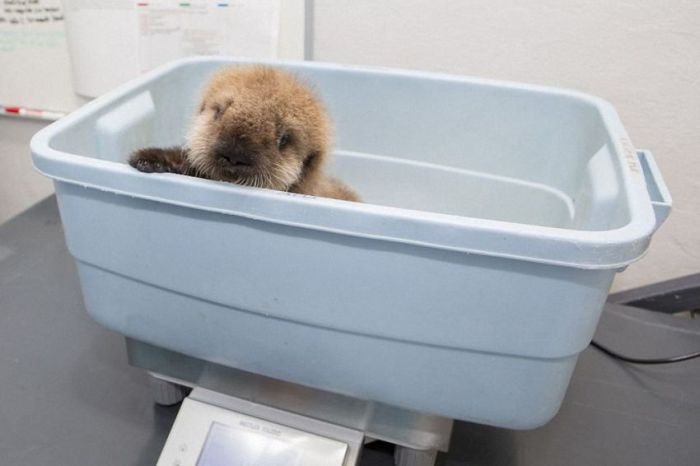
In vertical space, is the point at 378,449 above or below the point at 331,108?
below

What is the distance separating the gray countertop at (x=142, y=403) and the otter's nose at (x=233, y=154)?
1.16 feet

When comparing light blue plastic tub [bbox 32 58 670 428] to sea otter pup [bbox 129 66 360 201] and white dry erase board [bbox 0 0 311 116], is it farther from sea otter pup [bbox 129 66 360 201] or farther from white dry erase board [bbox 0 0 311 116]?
white dry erase board [bbox 0 0 311 116]

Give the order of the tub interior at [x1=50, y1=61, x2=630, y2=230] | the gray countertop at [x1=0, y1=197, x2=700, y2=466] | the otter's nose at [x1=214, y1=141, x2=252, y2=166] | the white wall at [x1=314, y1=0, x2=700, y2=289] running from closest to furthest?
the otter's nose at [x1=214, y1=141, x2=252, y2=166], the gray countertop at [x1=0, y1=197, x2=700, y2=466], the tub interior at [x1=50, y1=61, x2=630, y2=230], the white wall at [x1=314, y1=0, x2=700, y2=289]

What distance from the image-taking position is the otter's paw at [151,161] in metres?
0.49

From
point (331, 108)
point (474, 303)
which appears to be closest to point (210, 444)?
point (474, 303)

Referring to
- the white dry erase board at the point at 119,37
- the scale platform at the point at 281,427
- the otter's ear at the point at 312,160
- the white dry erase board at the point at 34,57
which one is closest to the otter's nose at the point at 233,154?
the otter's ear at the point at 312,160

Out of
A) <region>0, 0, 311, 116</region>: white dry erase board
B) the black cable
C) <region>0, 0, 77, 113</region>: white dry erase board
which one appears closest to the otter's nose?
<region>0, 0, 311, 116</region>: white dry erase board

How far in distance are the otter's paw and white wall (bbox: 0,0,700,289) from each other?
516mm

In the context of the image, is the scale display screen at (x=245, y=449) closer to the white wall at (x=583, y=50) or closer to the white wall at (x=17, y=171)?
the white wall at (x=583, y=50)

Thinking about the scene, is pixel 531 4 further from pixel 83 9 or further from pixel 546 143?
pixel 83 9

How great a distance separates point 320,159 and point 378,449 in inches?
14.6

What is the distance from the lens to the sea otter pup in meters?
0.53

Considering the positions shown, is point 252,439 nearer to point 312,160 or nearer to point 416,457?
point 416,457

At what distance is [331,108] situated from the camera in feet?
2.94
